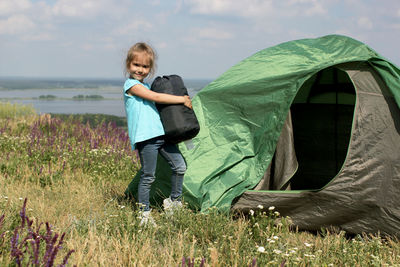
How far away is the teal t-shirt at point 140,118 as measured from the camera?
380 centimetres

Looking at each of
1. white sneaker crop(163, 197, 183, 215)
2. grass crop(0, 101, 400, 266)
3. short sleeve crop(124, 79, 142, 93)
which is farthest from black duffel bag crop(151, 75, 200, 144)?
grass crop(0, 101, 400, 266)

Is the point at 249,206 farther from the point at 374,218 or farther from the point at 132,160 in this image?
the point at 132,160

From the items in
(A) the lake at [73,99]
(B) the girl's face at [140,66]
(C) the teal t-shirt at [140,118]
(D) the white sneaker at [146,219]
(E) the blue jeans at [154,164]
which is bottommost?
(A) the lake at [73,99]

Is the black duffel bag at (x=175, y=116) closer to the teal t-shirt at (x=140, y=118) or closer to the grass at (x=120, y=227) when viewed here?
the teal t-shirt at (x=140, y=118)

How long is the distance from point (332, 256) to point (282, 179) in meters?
1.25

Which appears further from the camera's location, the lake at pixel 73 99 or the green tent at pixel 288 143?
the lake at pixel 73 99

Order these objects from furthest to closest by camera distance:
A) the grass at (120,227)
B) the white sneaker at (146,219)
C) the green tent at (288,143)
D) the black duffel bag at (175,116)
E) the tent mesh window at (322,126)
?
the tent mesh window at (322,126) → the green tent at (288,143) → the black duffel bag at (175,116) → the white sneaker at (146,219) → the grass at (120,227)

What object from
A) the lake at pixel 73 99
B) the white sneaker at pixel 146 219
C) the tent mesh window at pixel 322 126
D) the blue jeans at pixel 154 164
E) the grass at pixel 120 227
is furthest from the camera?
the lake at pixel 73 99

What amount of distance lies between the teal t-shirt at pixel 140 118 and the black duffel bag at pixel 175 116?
64 millimetres

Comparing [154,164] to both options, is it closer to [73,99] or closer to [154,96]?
[154,96]

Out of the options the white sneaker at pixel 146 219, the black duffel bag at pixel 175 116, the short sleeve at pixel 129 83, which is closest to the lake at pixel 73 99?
the black duffel bag at pixel 175 116

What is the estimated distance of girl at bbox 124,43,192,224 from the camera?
3.81m

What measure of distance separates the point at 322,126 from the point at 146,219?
2.85 metres

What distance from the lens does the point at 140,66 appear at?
3.89 m
